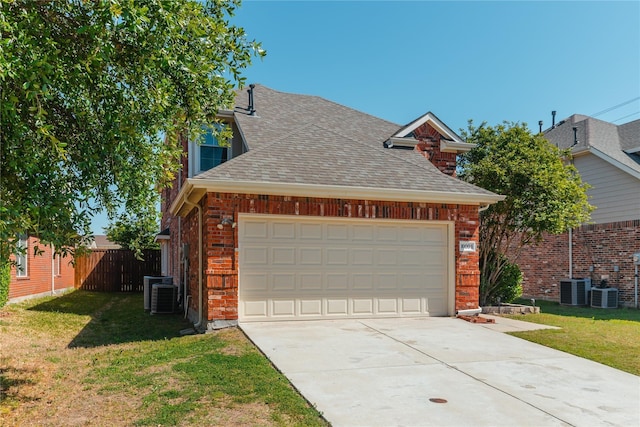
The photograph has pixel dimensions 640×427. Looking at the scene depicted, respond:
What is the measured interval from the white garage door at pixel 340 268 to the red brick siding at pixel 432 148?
11.6ft

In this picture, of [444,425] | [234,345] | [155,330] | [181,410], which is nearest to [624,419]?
[444,425]

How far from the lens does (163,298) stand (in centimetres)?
1271

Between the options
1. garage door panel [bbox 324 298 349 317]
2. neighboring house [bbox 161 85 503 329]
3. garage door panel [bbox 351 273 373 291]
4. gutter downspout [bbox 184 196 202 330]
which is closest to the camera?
neighboring house [bbox 161 85 503 329]

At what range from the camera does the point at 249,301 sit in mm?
9344

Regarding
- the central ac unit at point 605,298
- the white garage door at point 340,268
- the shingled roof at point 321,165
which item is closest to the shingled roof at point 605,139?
the central ac unit at point 605,298

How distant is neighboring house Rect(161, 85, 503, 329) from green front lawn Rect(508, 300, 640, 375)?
2019 mm

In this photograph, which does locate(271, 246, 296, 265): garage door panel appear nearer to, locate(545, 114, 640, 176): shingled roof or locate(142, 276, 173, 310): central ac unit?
locate(142, 276, 173, 310): central ac unit

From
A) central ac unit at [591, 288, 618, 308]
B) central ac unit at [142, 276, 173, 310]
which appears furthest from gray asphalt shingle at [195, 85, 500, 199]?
central ac unit at [591, 288, 618, 308]

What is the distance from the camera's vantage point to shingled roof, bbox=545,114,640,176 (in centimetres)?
1670

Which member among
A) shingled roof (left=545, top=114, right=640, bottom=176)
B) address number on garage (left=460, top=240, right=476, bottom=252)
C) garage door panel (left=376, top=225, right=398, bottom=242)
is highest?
shingled roof (left=545, top=114, right=640, bottom=176)

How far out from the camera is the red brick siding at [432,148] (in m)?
13.5

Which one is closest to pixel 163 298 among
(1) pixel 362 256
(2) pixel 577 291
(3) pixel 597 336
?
(1) pixel 362 256

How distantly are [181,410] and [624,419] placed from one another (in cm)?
427

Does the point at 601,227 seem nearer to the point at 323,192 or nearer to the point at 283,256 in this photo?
the point at 323,192
